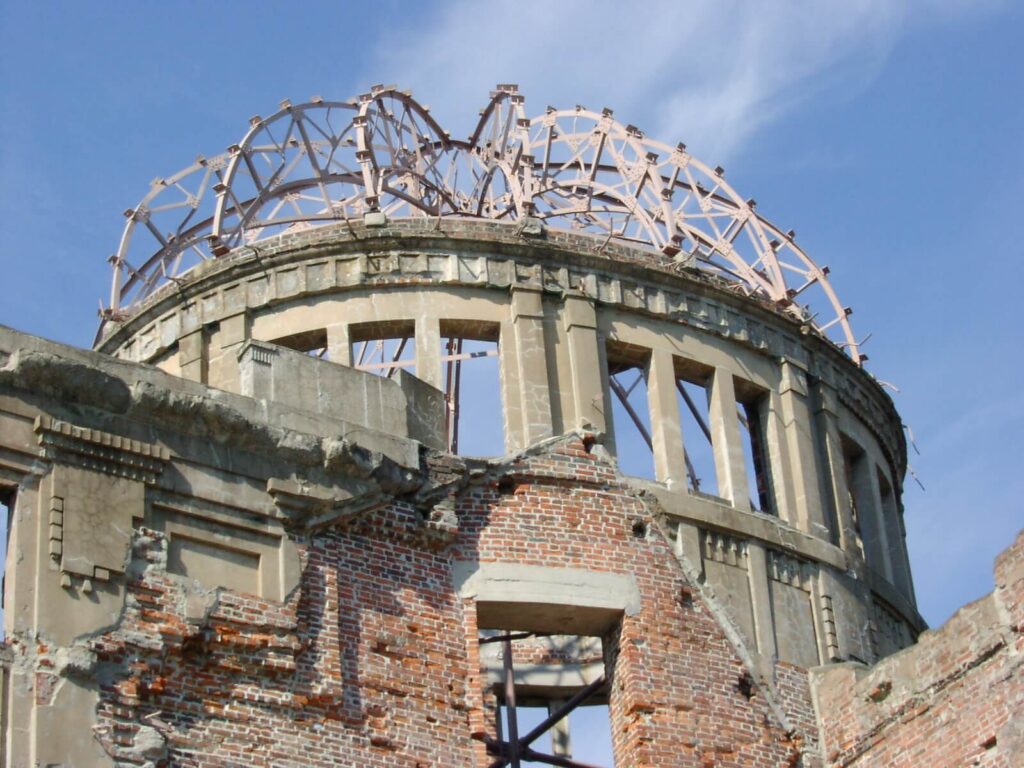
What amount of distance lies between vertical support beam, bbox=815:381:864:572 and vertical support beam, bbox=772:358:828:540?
0.24 meters

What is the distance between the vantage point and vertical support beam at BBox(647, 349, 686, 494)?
26953 mm

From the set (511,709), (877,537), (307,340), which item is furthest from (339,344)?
(877,537)

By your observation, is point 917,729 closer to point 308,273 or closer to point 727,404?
point 727,404

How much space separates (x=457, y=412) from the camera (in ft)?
103

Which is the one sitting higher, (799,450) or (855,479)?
(855,479)

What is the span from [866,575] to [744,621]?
8.97 ft

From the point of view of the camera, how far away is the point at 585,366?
2716 centimetres

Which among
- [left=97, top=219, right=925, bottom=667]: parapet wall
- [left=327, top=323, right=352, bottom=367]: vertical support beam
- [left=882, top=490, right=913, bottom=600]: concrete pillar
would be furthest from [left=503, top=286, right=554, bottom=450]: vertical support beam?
[left=882, top=490, right=913, bottom=600]: concrete pillar

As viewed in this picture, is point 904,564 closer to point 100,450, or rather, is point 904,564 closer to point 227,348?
point 227,348

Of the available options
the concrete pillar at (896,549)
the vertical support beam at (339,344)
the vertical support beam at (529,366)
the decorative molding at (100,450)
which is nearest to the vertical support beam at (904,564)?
the concrete pillar at (896,549)

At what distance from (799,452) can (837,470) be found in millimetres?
800

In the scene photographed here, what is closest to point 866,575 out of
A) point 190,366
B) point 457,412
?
point 457,412

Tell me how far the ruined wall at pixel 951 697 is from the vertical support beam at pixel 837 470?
298 cm

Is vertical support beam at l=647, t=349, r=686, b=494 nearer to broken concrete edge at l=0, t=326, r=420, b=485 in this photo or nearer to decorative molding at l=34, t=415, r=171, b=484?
broken concrete edge at l=0, t=326, r=420, b=485
